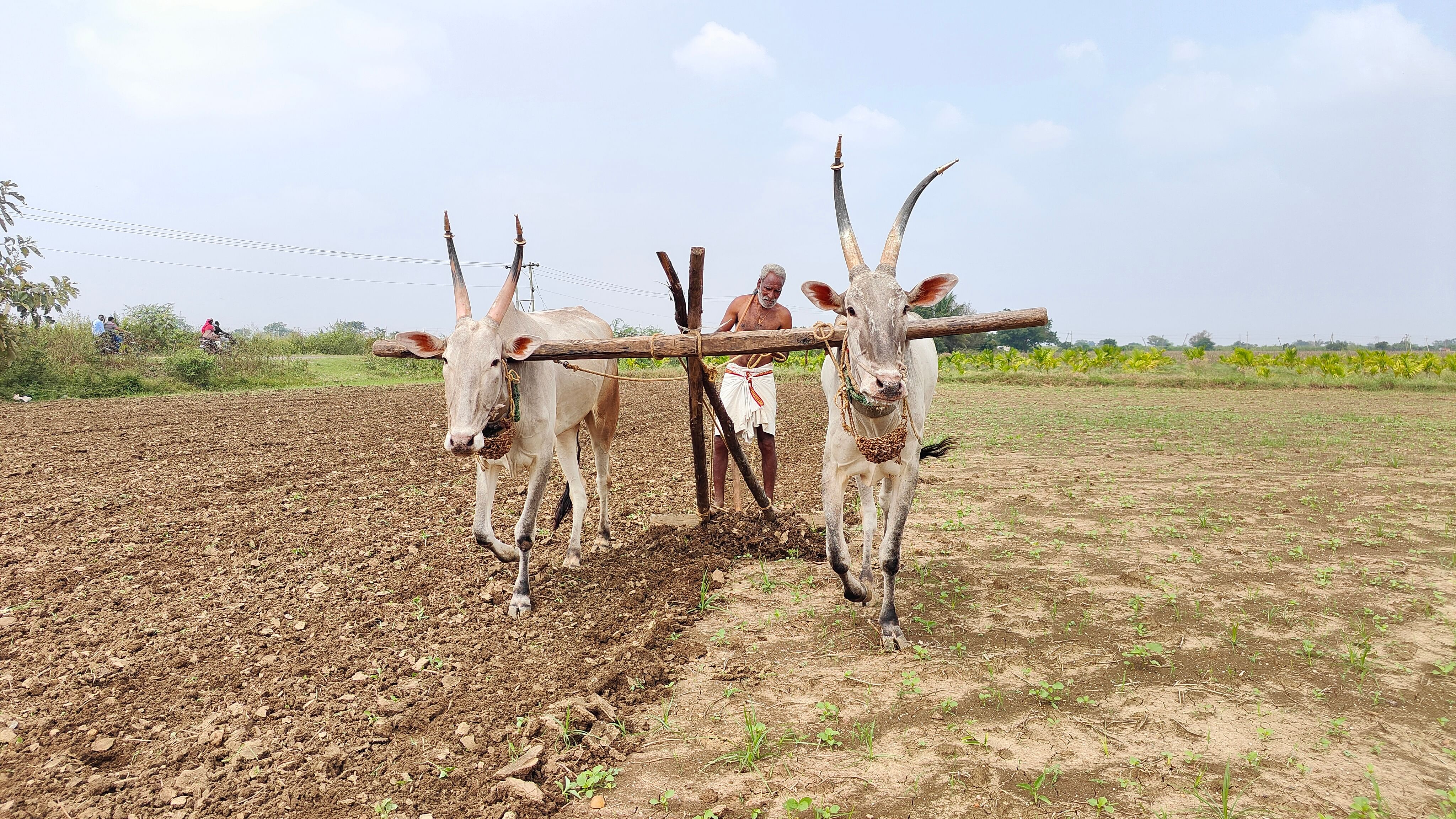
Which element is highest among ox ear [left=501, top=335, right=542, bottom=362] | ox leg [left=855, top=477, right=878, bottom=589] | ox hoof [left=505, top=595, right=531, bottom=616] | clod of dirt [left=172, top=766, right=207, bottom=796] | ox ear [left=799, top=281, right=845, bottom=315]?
ox ear [left=799, top=281, right=845, bottom=315]

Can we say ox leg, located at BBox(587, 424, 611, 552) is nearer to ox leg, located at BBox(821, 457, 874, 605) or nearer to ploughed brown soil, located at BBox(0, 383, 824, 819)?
ploughed brown soil, located at BBox(0, 383, 824, 819)

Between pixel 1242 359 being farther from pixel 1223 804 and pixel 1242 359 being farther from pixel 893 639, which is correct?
pixel 1223 804

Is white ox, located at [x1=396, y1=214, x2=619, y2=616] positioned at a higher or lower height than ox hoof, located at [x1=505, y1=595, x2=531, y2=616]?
higher

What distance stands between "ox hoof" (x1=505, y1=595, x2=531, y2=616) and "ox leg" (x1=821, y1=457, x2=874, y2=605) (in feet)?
6.95

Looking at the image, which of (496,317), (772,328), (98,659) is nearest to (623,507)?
(772,328)

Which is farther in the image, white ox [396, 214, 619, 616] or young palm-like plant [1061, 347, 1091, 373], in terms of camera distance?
young palm-like plant [1061, 347, 1091, 373]

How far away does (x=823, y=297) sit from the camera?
15.2ft

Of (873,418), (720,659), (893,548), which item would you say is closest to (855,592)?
(893,548)

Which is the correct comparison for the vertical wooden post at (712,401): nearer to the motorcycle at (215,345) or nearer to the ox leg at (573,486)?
the ox leg at (573,486)

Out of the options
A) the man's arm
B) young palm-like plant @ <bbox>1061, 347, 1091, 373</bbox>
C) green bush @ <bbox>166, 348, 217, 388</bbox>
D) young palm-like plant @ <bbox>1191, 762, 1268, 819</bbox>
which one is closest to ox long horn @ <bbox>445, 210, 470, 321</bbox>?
the man's arm

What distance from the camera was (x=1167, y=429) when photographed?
15.4 m

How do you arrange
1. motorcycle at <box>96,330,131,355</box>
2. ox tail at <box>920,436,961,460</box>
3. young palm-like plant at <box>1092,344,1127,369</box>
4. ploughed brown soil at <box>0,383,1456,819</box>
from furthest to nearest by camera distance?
young palm-like plant at <box>1092,344,1127,369</box> → motorcycle at <box>96,330,131,355</box> → ox tail at <box>920,436,961,460</box> → ploughed brown soil at <box>0,383,1456,819</box>

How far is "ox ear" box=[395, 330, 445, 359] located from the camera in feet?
16.2

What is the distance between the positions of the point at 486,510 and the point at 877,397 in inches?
116
